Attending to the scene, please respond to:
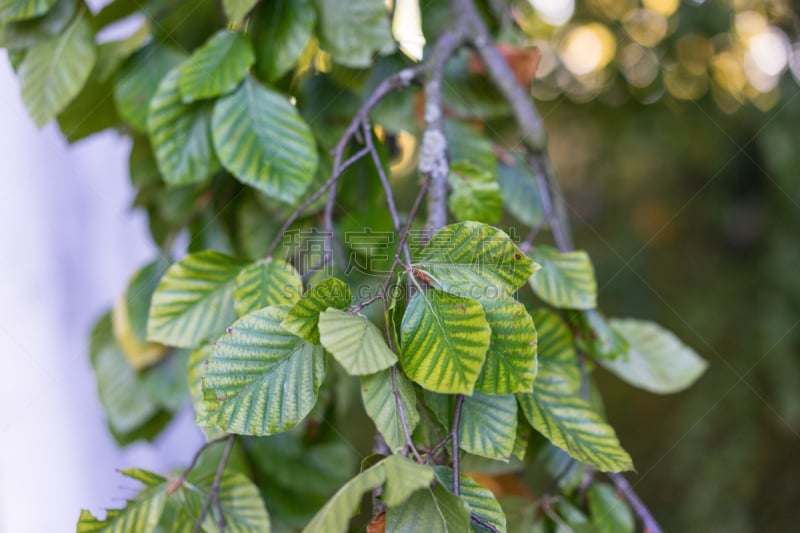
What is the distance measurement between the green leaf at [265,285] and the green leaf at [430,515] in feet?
0.44

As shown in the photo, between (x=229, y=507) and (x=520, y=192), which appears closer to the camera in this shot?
(x=229, y=507)

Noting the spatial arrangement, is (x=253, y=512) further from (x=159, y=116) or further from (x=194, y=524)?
(x=159, y=116)

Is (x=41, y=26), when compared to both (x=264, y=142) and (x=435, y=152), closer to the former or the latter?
(x=264, y=142)

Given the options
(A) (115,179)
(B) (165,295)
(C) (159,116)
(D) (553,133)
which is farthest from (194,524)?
(D) (553,133)

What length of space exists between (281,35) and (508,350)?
27cm

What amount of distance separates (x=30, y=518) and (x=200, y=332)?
1.88ft

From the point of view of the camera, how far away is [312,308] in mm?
289

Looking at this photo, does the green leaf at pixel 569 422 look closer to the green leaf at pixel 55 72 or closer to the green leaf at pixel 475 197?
the green leaf at pixel 475 197

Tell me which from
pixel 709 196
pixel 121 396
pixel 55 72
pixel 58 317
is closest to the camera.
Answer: pixel 55 72

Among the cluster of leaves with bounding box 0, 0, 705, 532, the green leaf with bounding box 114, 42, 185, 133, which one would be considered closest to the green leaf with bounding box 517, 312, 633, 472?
the cluster of leaves with bounding box 0, 0, 705, 532

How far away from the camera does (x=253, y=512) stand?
1.21ft

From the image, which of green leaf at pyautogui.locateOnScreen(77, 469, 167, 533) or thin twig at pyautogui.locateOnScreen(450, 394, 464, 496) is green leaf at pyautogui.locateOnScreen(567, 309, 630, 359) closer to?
thin twig at pyautogui.locateOnScreen(450, 394, 464, 496)

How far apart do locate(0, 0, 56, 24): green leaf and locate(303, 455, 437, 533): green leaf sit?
1.31ft

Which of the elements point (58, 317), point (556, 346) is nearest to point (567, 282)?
point (556, 346)
